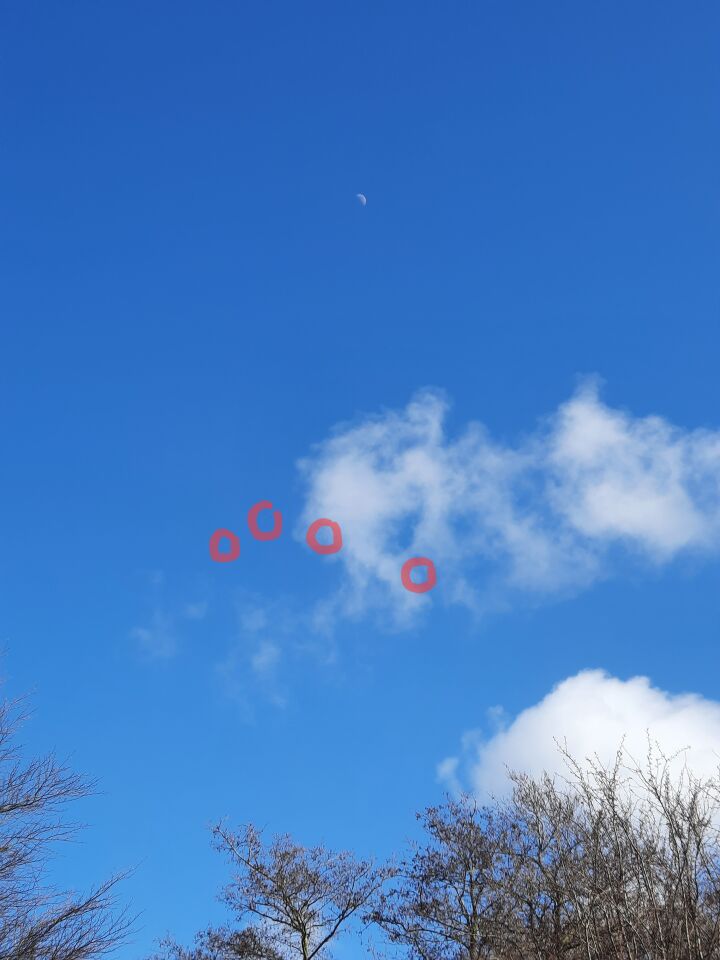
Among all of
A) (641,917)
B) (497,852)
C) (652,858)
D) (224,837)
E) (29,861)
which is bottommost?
(641,917)

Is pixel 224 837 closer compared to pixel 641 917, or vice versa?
pixel 641 917

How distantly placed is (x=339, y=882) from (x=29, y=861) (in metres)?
15.4

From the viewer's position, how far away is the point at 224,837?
2836 cm

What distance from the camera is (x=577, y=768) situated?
1082 centimetres

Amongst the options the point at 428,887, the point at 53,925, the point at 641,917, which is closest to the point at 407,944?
the point at 428,887

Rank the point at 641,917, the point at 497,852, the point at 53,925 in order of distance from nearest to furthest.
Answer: the point at 641,917 → the point at 53,925 → the point at 497,852

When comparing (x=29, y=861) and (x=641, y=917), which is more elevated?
(x=29, y=861)

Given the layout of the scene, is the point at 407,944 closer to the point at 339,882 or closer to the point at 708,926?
the point at 339,882

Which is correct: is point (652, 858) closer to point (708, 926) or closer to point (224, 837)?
point (708, 926)

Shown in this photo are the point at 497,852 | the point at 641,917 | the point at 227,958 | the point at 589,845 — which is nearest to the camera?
the point at 641,917

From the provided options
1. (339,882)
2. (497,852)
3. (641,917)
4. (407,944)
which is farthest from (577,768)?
(339,882)

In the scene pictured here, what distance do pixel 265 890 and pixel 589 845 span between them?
19825 mm

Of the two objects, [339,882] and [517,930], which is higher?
[339,882]

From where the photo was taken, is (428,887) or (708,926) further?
(428,887)
